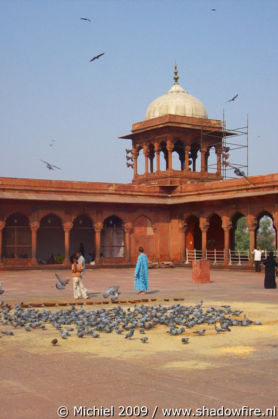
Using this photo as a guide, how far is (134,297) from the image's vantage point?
13484mm

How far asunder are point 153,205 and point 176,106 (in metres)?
6.01

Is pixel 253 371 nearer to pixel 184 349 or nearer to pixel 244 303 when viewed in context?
pixel 184 349

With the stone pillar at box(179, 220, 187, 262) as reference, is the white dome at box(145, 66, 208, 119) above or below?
above

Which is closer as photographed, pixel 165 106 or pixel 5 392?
pixel 5 392

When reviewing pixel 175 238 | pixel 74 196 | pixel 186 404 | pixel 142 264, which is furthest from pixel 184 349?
pixel 175 238

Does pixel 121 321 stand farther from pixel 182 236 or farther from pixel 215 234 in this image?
pixel 215 234

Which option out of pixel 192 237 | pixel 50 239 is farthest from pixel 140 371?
pixel 192 237

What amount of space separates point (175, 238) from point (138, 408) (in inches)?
976

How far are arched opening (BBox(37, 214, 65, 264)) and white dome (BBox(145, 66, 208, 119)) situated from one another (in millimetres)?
7829

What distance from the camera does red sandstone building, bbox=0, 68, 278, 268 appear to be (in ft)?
84.6

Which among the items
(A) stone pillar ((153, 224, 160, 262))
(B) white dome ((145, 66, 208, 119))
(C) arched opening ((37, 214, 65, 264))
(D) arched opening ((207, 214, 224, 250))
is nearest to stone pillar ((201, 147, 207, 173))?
(B) white dome ((145, 66, 208, 119))

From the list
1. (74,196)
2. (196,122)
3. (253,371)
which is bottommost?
(253,371)

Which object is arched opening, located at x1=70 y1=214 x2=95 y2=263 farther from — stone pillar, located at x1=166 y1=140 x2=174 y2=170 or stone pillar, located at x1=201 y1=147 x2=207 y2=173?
stone pillar, located at x1=201 y1=147 x2=207 y2=173

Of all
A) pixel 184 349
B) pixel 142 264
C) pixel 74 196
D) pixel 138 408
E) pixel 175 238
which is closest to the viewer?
pixel 138 408
